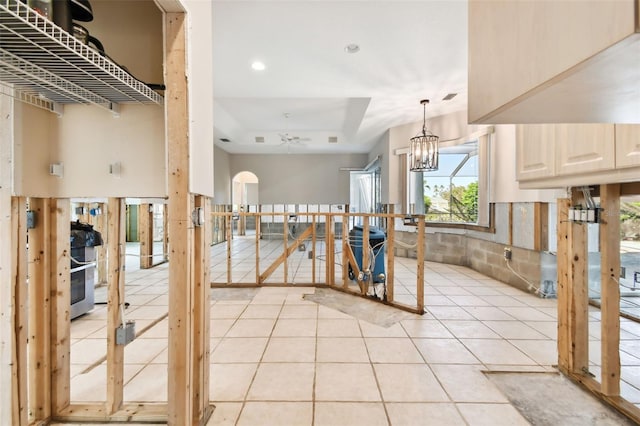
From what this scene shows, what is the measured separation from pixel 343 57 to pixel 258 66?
3.65 feet

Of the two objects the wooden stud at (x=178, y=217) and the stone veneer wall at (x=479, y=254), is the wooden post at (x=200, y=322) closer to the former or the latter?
the wooden stud at (x=178, y=217)

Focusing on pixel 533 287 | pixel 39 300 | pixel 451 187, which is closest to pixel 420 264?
pixel 533 287

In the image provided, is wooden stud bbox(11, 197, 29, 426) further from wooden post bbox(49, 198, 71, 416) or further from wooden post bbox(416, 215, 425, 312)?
wooden post bbox(416, 215, 425, 312)

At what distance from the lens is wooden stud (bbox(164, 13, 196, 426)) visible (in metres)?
1.30

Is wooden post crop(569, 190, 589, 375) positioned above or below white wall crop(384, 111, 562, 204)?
below

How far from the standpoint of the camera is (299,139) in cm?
733

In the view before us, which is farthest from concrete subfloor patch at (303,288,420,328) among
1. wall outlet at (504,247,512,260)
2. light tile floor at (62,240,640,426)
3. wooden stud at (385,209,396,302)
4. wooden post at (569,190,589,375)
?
wall outlet at (504,247,512,260)

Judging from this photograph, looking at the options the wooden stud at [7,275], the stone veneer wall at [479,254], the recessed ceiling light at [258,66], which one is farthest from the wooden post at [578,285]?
the recessed ceiling light at [258,66]

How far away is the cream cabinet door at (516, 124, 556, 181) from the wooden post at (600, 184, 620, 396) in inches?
13.2

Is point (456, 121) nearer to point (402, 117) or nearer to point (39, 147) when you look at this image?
point (402, 117)

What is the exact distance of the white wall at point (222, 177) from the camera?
785 cm

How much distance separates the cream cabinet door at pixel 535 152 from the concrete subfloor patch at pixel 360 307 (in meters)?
1.83

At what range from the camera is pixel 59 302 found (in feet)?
4.95

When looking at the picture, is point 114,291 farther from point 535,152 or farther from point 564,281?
point 564,281
